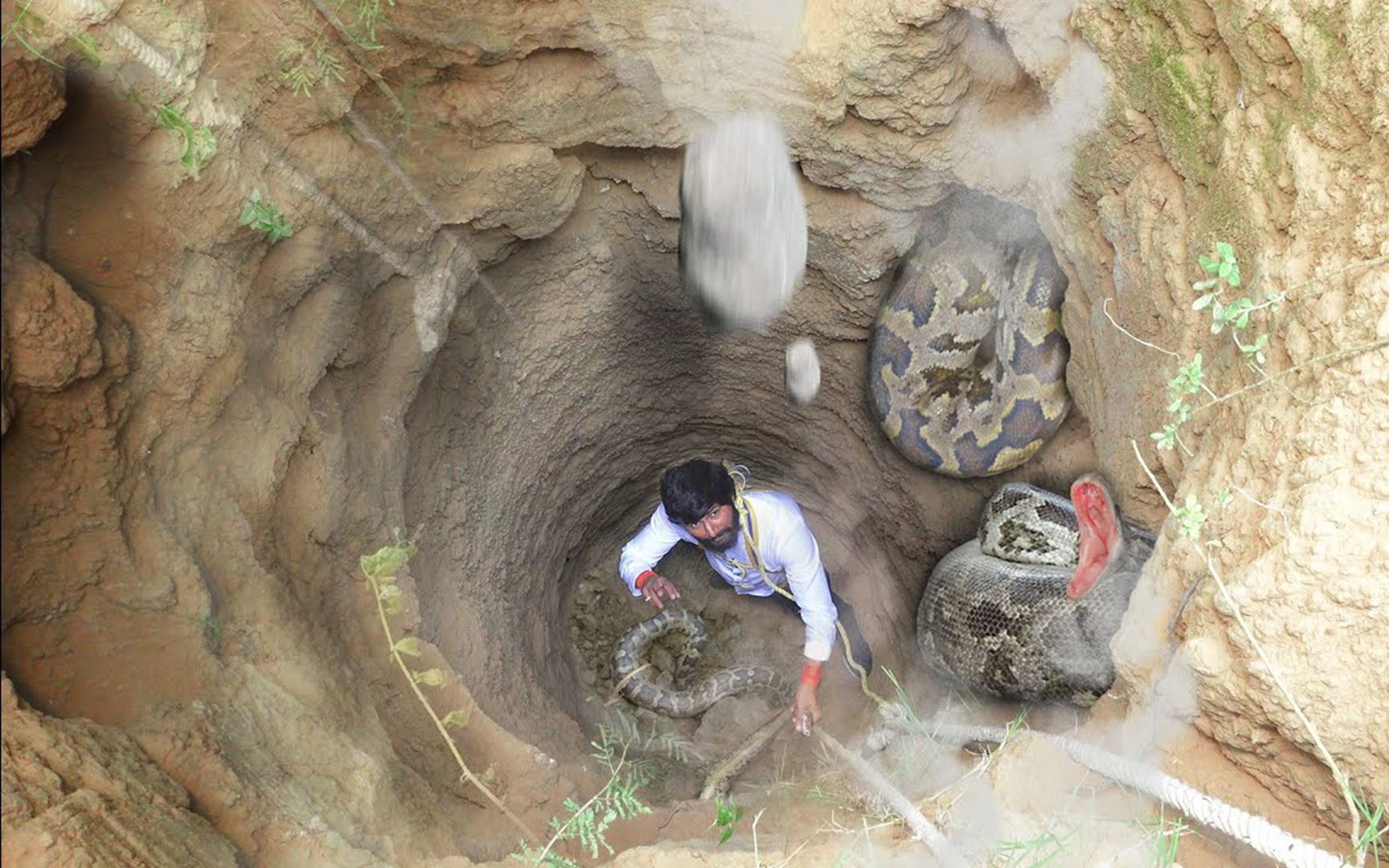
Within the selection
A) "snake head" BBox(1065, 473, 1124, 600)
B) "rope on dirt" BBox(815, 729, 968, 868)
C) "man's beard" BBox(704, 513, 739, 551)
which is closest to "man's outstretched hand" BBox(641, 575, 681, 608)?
"man's beard" BBox(704, 513, 739, 551)

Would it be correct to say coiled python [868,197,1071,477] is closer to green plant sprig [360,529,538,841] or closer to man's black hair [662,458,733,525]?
man's black hair [662,458,733,525]

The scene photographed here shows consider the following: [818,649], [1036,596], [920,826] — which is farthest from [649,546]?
[920,826]

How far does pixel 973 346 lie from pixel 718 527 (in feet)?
4.76

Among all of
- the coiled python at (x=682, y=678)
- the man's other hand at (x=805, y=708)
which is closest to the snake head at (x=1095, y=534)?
the man's other hand at (x=805, y=708)

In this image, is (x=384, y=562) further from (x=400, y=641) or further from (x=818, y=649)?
(x=818, y=649)

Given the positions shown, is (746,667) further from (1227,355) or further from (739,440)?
(1227,355)

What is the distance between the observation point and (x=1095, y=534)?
316 cm

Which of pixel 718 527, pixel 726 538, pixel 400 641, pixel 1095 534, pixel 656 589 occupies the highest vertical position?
pixel 400 641

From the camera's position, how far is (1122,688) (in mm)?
2461

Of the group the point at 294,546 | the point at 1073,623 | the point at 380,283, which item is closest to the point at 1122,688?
the point at 1073,623

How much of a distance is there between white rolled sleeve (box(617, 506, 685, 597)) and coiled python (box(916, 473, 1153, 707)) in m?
1.25

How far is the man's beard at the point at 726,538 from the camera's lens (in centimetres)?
352

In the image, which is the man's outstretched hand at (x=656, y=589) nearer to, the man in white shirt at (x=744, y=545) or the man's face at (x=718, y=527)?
the man in white shirt at (x=744, y=545)

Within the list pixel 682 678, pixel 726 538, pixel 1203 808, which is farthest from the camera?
pixel 682 678
